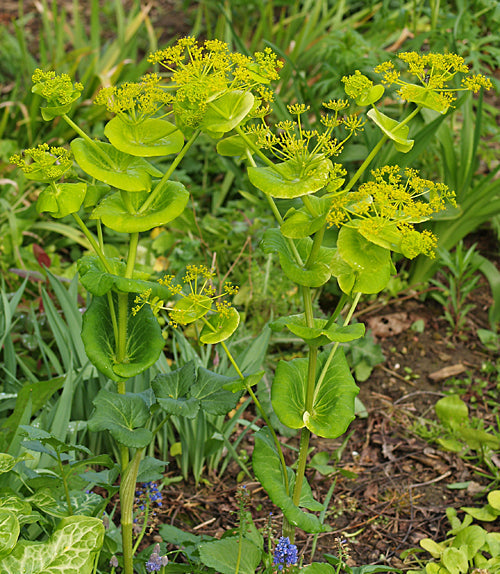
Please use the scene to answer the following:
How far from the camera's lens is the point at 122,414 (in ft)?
4.92

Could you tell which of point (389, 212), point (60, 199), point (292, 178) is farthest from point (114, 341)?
point (389, 212)

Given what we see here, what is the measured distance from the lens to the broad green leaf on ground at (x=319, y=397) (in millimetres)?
1440

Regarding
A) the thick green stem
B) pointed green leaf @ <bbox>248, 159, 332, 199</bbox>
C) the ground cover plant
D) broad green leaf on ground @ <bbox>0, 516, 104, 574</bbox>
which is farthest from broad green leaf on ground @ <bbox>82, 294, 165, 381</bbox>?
pointed green leaf @ <bbox>248, 159, 332, 199</bbox>

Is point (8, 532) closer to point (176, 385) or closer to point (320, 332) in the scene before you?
point (176, 385)

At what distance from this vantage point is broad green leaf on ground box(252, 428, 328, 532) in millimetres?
1445

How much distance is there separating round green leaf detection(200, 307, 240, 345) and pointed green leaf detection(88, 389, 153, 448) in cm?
24

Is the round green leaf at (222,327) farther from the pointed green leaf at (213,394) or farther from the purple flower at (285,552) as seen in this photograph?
the purple flower at (285,552)

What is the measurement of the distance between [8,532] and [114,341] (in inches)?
18.0

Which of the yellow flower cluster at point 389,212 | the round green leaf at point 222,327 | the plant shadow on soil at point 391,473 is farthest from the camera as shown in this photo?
the plant shadow on soil at point 391,473

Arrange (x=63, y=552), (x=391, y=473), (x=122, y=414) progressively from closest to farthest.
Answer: (x=63, y=552) → (x=122, y=414) → (x=391, y=473)

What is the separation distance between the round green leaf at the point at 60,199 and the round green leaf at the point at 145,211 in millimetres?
57

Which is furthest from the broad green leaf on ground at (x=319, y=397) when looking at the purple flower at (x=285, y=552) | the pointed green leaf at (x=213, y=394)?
the purple flower at (x=285, y=552)

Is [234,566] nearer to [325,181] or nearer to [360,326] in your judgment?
[360,326]

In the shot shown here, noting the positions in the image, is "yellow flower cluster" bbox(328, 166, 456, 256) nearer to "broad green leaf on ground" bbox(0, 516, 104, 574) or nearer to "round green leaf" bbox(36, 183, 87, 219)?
"round green leaf" bbox(36, 183, 87, 219)
